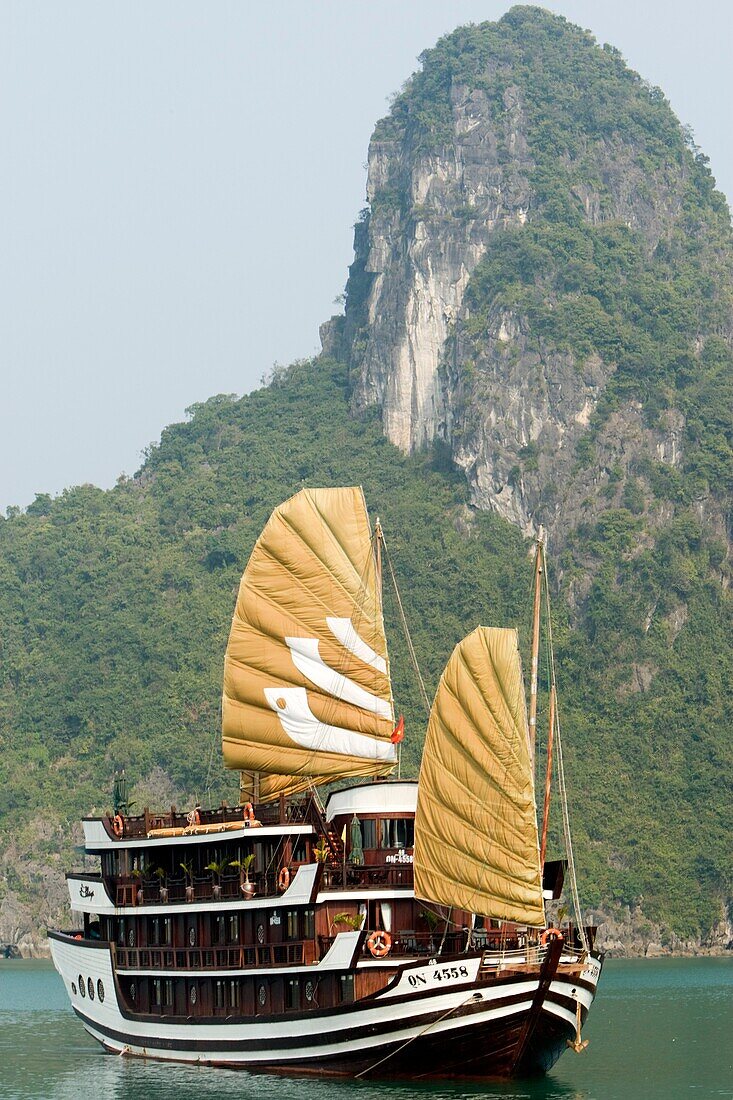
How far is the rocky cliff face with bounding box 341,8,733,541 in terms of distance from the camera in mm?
99625

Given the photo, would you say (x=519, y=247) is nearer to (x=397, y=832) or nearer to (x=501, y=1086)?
(x=397, y=832)

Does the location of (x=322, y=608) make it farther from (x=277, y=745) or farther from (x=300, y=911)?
(x=300, y=911)

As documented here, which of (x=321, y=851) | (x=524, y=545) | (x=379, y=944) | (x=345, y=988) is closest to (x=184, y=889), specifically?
(x=321, y=851)

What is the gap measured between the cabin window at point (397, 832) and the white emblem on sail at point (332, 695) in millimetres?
4520

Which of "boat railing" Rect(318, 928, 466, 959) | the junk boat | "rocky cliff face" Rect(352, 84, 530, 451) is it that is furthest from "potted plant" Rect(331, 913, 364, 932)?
"rocky cliff face" Rect(352, 84, 530, 451)

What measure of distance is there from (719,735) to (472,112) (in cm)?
4099

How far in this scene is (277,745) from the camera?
36406 millimetres

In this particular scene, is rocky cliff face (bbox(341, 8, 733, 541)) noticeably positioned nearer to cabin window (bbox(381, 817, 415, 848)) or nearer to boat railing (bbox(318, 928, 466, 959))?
cabin window (bbox(381, 817, 415, 848))

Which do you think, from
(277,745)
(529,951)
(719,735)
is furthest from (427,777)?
(719,735)

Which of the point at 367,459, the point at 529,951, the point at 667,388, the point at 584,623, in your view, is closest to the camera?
the point at 529,951

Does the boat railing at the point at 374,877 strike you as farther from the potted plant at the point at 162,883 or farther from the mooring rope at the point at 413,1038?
the potted plant at the point at 162,883

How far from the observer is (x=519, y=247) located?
348 ft

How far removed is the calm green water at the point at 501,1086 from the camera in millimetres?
29438

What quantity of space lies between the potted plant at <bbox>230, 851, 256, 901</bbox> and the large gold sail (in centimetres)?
403
